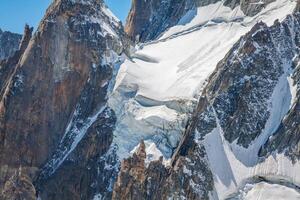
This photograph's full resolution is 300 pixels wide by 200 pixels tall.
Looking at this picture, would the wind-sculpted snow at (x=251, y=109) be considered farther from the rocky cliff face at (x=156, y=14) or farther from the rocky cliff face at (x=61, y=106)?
the rocky cliff face at (x=156, y=14)

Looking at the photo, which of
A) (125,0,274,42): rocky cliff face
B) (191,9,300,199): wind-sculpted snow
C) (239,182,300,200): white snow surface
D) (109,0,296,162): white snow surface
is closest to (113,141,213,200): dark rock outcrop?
(191,9,300,199): wind-sculpted snow

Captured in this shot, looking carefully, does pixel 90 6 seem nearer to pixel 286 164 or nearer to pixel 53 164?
pixel 53 164

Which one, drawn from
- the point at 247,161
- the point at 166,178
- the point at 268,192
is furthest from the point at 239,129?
the point at 166,178

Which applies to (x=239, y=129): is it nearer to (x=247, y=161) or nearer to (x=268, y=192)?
(x=247, y=161)

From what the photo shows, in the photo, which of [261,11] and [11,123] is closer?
[11,123]

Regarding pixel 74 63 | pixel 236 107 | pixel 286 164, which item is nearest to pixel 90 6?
pixel 74 63

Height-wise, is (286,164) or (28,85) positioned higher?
(28,85)

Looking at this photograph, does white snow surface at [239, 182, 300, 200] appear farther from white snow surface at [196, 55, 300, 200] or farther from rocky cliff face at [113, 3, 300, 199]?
rocky cliff face at [113, 3, 300, 199]

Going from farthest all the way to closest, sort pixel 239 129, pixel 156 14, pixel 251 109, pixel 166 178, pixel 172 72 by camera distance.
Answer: pixel 156 14 → pixel 172 72 → pixel 251 109 → pixel 239 129 → pixel 166 178
